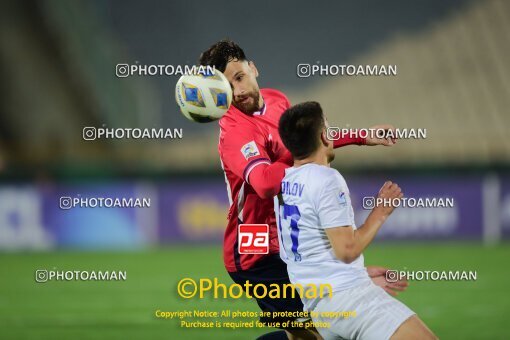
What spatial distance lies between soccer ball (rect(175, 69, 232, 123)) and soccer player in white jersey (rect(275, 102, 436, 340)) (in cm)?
44

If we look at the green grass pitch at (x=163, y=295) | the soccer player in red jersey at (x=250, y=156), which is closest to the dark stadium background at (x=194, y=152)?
the green grass pitch at (x=163, y=295)

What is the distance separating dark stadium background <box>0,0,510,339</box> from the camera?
27.0 ft

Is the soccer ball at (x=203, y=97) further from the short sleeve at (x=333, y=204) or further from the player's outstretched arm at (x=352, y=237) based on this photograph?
the player's outstretched arm at (x=352, y=237)

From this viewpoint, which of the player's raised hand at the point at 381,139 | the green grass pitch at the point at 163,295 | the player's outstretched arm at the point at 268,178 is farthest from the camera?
the green grass pitch at the point at 163,295

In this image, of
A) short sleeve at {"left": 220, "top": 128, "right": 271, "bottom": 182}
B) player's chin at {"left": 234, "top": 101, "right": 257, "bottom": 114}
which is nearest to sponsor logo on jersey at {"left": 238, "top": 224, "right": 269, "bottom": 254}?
short sleeve at {"left": 220, "top": 128, "right": 271, "bottom": 182}

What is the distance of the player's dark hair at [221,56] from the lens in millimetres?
3979

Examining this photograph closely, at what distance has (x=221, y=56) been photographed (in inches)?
157

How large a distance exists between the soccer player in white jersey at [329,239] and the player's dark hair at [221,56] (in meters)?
0.66

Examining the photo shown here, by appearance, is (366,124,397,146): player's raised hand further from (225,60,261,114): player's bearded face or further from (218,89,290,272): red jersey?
(225,60,261,114): player's bearded face

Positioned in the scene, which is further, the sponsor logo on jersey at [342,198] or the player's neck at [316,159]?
the player's neck at [316,159]

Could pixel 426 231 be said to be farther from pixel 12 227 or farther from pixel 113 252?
pixel 12 227

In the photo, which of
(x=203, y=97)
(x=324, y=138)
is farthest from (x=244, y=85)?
(x=324, y=138)

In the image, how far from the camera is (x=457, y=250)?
11508 mm

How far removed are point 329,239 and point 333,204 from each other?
0.13 metres
